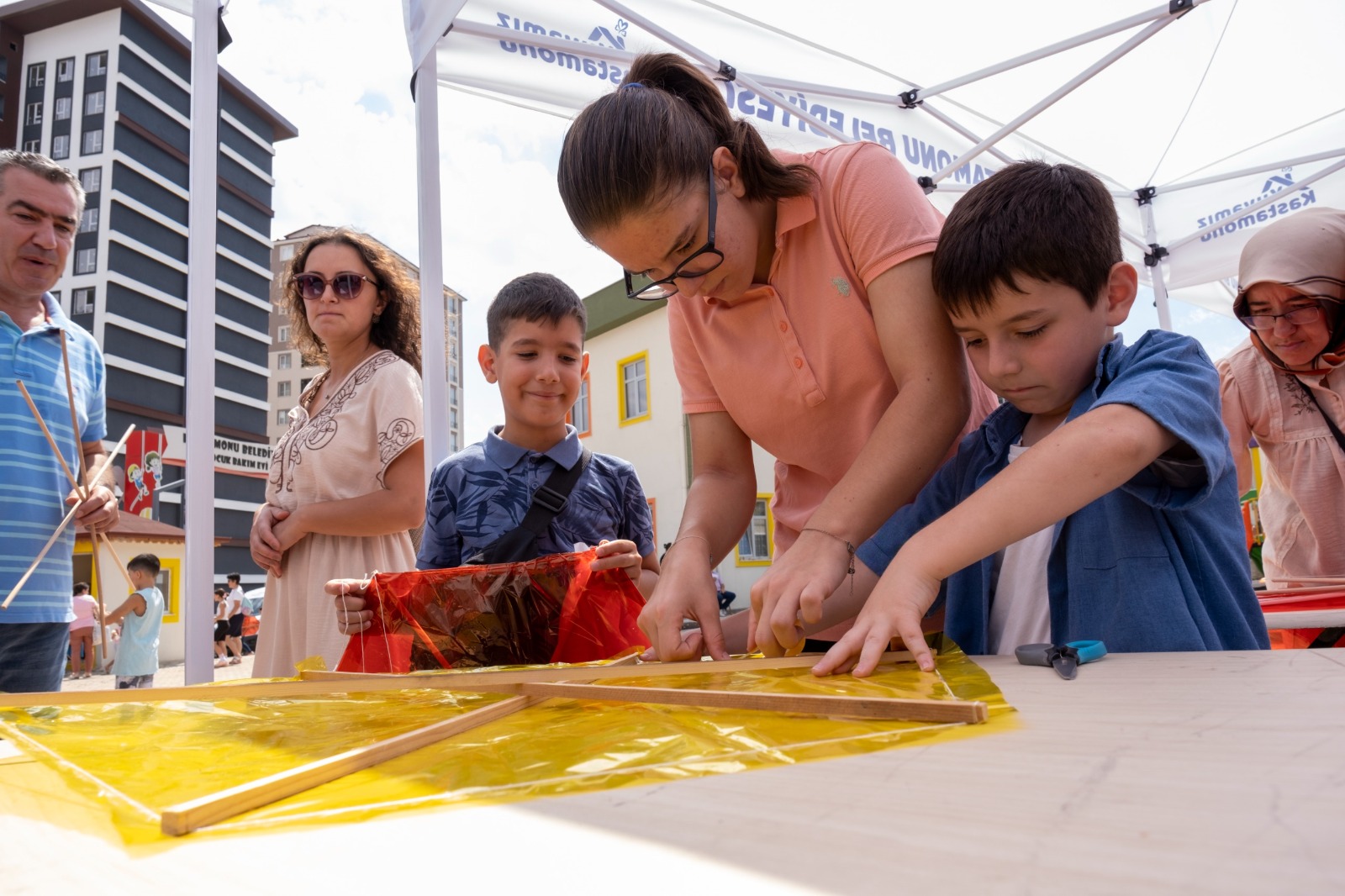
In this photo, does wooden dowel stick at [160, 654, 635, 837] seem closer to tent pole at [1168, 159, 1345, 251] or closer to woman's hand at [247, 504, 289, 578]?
woman's hand at [247, 504, 289, 578]

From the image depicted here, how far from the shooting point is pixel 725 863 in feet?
1.13

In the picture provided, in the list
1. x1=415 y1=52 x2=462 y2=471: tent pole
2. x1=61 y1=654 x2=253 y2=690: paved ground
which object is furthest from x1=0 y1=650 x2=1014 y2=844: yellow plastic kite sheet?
x1=61 y1=654 x2=253 y2=690: paved ground

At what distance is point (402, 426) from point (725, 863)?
196 cm

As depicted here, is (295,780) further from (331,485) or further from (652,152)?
(331,485)

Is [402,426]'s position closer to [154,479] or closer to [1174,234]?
[1174,234]

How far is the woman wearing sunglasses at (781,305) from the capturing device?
1.22 metres

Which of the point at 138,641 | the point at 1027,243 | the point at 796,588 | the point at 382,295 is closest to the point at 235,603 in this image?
the point at 138,641

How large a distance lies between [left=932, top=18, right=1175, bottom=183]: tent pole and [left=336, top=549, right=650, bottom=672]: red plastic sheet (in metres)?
3.64

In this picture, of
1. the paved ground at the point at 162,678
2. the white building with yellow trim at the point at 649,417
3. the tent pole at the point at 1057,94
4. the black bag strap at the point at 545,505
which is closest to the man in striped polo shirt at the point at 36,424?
the black bag strap at the point at 545,505

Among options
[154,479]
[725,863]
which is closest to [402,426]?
[725,863]

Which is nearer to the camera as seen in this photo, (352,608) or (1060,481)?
(1060,481)

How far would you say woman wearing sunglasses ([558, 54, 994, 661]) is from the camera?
3.99 feet

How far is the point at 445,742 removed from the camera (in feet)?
2.28

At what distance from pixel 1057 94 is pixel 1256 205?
1748mm
